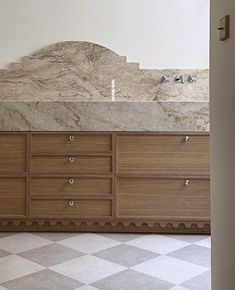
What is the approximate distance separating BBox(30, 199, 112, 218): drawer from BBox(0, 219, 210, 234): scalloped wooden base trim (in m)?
0.06

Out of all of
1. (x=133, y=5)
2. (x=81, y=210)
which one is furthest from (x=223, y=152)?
(x=133, y=5)

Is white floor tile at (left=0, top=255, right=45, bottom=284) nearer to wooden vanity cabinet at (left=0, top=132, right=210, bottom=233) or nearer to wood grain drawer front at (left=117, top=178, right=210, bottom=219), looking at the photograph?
wooden vanity cabinet at (left=0, top=132, right=210, bottom=233)

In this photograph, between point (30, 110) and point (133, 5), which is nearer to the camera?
point (30, 110)

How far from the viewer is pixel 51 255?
264 cm

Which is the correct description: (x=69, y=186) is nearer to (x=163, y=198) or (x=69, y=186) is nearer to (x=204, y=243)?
(x=163, y=198)

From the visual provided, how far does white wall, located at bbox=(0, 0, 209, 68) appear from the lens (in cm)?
361

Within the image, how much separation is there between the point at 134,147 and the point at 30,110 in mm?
809

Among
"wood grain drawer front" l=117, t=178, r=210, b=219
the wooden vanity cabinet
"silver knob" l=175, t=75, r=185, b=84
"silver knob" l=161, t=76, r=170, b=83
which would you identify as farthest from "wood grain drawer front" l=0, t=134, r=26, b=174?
"silver knob" l=175, t=75, r=185, b=84

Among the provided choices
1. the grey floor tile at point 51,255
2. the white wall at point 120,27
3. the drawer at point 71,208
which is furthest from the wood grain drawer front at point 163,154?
the white wall at point 120,27

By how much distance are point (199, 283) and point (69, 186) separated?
4.08 feet

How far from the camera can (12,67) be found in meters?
3.60

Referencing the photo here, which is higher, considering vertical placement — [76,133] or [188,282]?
[76,133]

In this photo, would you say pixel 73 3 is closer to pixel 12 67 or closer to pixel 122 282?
pixel 12 67

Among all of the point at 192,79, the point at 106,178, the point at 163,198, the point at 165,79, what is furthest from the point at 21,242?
the point at 192,79
